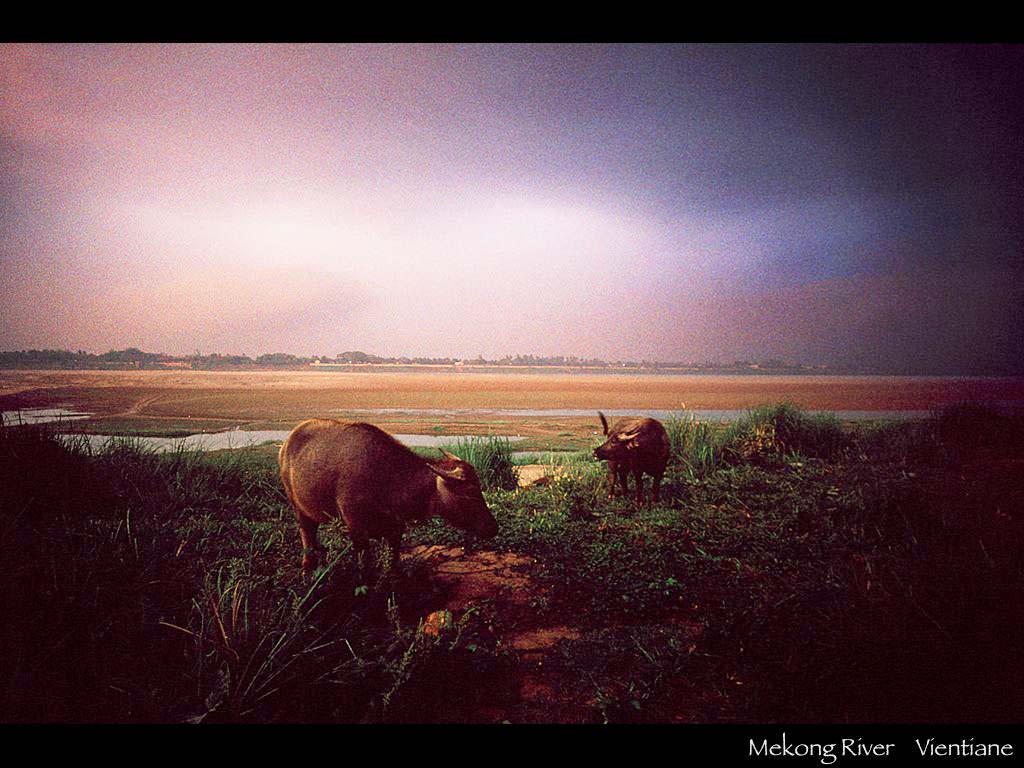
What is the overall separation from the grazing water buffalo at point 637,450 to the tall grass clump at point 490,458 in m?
1.10

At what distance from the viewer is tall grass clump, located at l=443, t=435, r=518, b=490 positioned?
182 inches

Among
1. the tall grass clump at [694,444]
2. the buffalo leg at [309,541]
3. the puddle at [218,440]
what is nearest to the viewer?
the buffalo leg at [309,541]

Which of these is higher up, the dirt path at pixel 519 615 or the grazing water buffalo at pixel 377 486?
the grazing water buffalo at pixel 377 486

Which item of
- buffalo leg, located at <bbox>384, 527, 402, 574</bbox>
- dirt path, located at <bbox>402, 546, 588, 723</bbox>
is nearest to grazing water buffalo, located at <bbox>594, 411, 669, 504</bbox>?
dirt path, located at <bbox>402, 546, 588, 723</bbox>

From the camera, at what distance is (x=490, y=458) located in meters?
4.71

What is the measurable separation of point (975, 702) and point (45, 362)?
21.8ft

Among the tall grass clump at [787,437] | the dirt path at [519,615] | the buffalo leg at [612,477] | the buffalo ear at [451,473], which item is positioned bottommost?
the dirt path at [519,615]

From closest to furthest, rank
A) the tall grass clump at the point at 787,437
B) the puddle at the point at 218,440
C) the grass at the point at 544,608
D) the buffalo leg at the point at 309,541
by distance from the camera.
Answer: the grass at the point at 544,608, the buffalo leg at the point at 309,541, the puddle at the point at 218,440, the tall grass clump at the point at 787,437

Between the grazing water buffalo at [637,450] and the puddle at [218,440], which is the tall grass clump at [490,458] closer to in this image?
the puddle at [218,440]

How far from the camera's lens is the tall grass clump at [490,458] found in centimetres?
461

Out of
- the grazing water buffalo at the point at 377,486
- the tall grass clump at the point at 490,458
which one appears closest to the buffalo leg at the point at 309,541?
the grazing water buffalo at the point at 377,486

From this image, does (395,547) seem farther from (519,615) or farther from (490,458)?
(490,458)

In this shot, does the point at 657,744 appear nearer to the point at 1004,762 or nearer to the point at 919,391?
the point at 1004,762

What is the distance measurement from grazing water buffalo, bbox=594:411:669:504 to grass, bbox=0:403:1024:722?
2.19 feet
